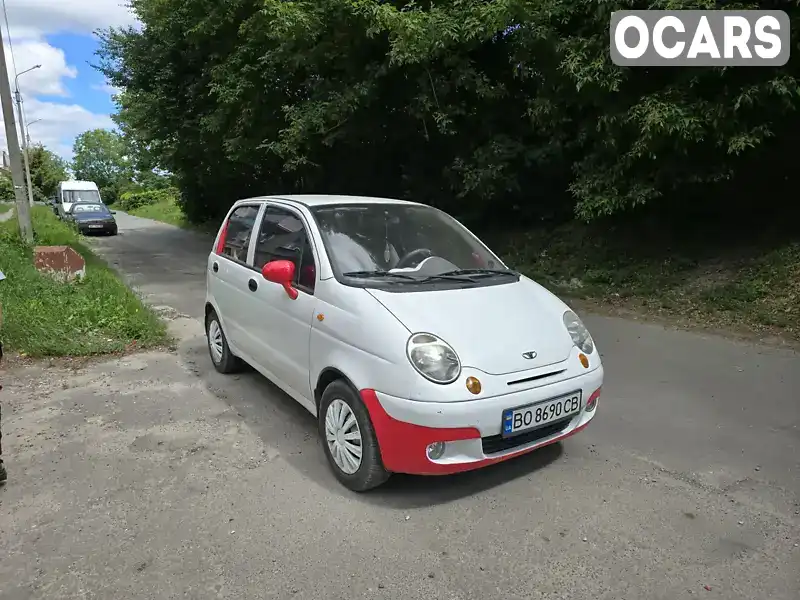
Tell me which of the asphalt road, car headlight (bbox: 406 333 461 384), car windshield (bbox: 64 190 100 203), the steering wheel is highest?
car windshield (bbox: 64 190 100 203)

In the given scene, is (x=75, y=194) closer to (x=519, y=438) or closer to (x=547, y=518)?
(x=519, y=438)

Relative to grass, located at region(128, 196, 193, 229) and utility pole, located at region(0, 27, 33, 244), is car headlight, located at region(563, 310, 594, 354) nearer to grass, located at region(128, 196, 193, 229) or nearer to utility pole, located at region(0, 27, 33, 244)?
utility pole, located at region(0, 27, 33, 244)

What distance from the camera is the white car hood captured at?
332 centimetres

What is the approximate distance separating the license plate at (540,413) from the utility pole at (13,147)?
35.7 ft

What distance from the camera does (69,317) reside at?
7.03m

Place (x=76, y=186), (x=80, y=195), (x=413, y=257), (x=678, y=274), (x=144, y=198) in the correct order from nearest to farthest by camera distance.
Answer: (x=413, y=257) < (x=678, y=274) < (x=80, y=195) < (x=76, y=186) < (x=144, y=198)

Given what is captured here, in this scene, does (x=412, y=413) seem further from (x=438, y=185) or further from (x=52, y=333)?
(x=438, y=185)

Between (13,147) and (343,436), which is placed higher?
(13,147)

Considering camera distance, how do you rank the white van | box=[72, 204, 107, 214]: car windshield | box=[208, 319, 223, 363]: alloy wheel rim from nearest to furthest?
box=[208, 319, 223, 363]: alloy wheel rim → box=[72, 204, 107, 214]: car windshield → the white van

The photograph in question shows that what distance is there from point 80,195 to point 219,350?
28.2 metres

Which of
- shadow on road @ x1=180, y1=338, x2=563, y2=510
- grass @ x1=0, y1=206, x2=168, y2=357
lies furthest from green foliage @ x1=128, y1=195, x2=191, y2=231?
shadow on road @ x1=180, y1=338, x2=563, y2=510

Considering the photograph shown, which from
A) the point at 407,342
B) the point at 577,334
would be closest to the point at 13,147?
the point at 407,342

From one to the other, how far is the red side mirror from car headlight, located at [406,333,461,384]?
1.18 meters

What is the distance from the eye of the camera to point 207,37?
14281 millimetres
